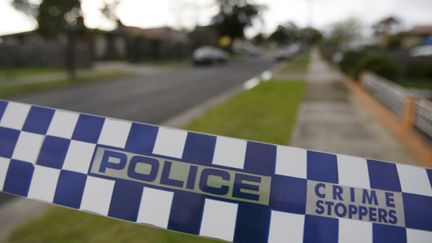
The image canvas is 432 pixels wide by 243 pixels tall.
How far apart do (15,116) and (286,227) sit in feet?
6.86

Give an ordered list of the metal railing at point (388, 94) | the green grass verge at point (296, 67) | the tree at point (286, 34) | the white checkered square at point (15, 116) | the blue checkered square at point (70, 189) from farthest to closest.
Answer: the tree at point (286, 34), the green grass verge at point (296, 67), the metal railing at point (388, 94), the white checkered square at point (15, 116), the blue checkered square at point (70, 189)

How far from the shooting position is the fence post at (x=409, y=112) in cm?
628

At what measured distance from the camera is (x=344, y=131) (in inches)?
290

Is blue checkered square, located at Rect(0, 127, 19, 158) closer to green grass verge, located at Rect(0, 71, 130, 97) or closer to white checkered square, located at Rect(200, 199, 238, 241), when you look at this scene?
white checkered square, located at Rect(200, 199, 238, 241)

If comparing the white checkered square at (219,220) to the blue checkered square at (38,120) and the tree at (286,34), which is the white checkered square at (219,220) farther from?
the tree at (286,34)

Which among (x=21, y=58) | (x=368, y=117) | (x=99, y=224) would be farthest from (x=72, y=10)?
(x=99, y=224)

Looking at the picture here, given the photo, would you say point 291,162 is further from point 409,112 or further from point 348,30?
point 348,30

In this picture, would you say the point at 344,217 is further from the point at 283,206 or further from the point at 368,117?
the point at 368,117

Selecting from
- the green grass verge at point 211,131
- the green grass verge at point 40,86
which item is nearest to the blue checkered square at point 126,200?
the green grass verge at point 211,131

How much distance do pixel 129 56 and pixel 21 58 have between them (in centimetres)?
989

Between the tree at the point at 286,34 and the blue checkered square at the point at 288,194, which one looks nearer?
the blue checkered square at the point at 288,194

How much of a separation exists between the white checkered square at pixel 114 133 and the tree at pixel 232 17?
53421mm

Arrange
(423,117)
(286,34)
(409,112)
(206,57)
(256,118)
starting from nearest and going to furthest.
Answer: (423,117) < (409,112) < (256,118) < (206,57) < (286,34)

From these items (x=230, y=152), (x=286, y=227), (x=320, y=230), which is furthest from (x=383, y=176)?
(x=230, y=152)
